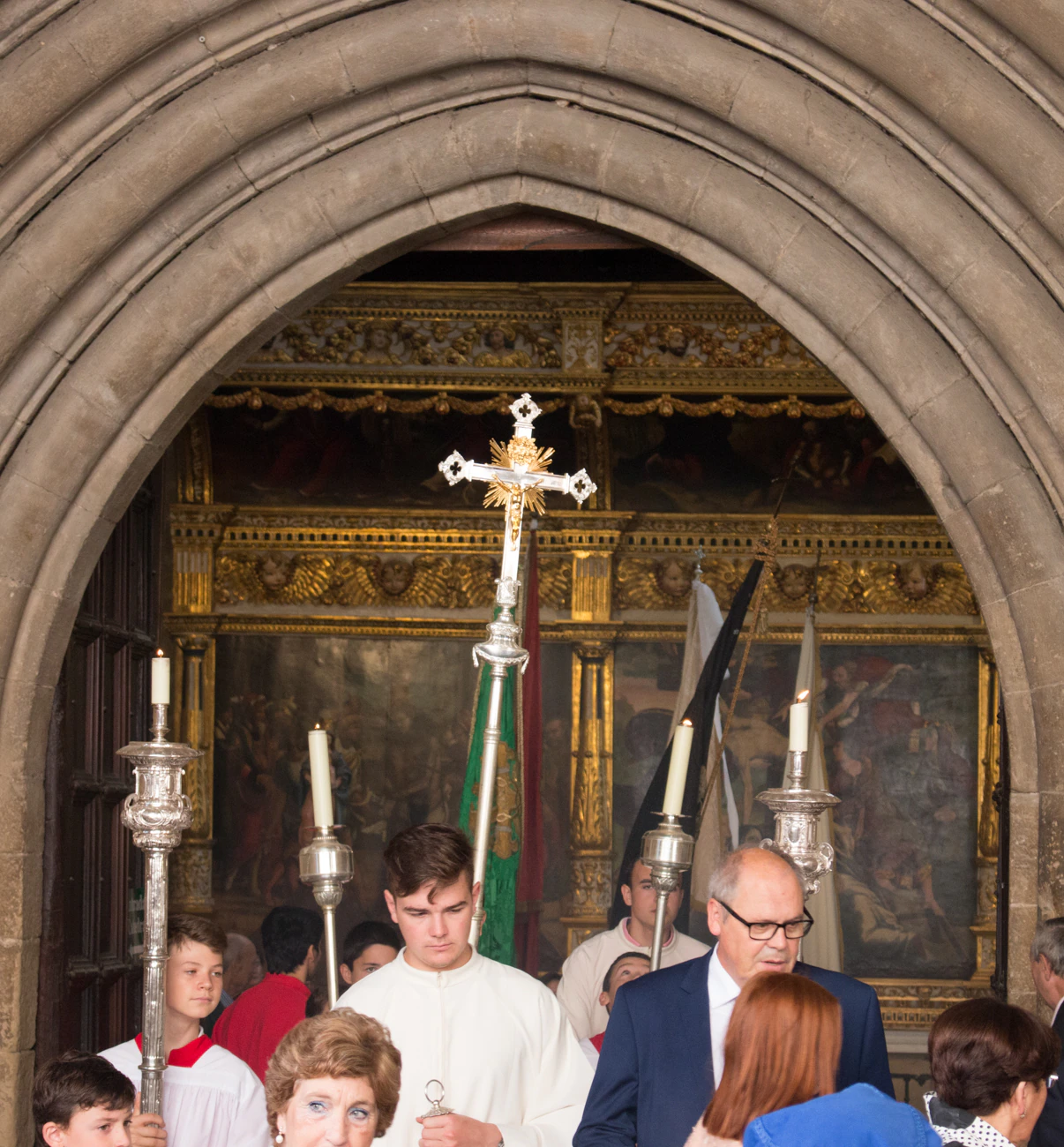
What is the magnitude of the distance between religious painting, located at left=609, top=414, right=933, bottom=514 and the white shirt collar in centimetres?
573

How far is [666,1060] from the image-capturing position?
294 cm

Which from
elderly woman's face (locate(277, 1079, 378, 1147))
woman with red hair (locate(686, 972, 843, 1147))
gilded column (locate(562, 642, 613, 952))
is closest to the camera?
woman with red hair (locate(686, 972, 843, 1147))

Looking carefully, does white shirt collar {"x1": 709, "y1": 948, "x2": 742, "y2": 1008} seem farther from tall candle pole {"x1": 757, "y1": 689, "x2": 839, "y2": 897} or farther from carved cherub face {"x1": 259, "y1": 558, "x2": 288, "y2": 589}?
carved cherub face {"x1": 259, "y1": 558, "x2": 288, "y2": 589}

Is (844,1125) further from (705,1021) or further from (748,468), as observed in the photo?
(748,468)

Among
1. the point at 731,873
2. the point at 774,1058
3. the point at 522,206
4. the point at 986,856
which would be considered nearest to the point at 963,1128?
the point at 731,873

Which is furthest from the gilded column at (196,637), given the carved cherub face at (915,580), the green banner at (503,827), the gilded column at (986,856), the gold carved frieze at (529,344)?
the gilded column at (986,856)

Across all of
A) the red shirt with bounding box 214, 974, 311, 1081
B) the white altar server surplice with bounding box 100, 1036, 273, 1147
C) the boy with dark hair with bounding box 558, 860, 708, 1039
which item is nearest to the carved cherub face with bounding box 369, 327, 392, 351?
the boy with dark hair with bounding box 558, 860, 708, 1039

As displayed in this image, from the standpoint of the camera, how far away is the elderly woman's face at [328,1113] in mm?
2404

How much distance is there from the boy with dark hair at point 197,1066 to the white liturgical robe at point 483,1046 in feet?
2.31

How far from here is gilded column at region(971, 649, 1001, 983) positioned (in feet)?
26.9

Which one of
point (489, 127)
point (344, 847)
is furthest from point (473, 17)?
point (344, 847)

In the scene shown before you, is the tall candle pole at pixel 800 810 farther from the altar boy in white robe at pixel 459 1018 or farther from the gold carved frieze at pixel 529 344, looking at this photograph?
the gold carved frieze at pixel 529 344

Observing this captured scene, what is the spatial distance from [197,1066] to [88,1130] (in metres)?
0.69

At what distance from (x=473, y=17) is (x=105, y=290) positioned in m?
1.35
